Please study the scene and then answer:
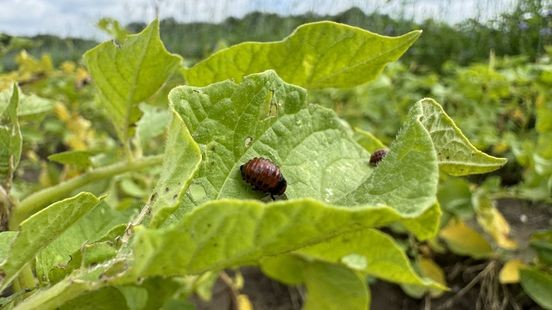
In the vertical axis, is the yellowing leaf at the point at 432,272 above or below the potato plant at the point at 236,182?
below

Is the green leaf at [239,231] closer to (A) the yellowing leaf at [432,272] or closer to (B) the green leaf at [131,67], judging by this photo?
(B) the green leaf at [131,67]

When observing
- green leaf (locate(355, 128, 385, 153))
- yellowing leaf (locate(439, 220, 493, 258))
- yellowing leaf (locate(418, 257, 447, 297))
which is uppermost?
green leaf (locate(355, 128, 385, 153))

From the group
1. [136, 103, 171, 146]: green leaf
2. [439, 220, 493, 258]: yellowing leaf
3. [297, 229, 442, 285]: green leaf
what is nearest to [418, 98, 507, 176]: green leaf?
[297, 229, 442, 285]: green leaf

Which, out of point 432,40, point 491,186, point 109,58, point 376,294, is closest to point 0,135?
point 109,58

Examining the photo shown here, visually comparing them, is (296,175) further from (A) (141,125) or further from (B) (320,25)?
(A) (141,125)

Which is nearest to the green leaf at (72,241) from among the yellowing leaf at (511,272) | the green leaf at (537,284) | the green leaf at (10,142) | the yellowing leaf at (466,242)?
the green leaf at (10,142)

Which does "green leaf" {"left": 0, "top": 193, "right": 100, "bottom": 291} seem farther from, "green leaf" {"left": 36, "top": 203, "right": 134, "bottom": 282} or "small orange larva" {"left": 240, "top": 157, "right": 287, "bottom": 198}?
"small orange larva" {"left": 240, "top": 157, "right": 287, "bottom": 198}

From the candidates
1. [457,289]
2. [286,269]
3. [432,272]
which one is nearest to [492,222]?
[432,272]

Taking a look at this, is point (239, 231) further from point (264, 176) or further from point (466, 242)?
point (466, 242)
